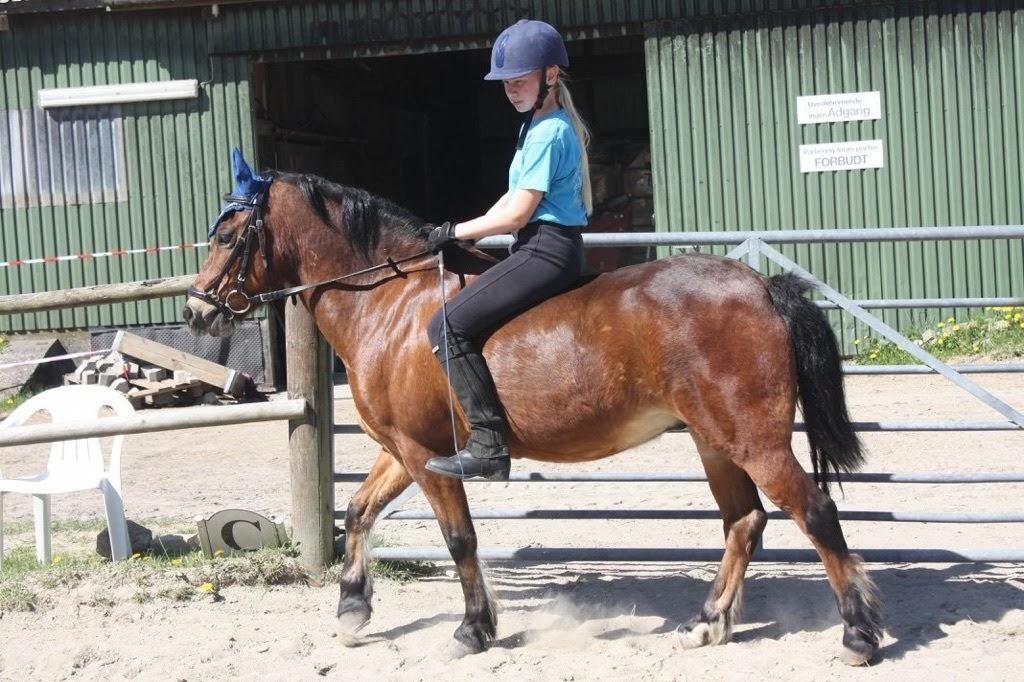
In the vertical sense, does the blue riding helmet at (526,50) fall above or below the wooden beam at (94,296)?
above

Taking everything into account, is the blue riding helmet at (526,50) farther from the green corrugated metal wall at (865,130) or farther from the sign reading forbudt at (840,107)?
the sign reading forbudt at (840,107)

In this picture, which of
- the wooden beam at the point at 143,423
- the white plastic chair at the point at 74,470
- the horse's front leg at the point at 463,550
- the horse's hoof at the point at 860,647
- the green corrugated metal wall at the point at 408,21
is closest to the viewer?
the horse's hoof at the point at 860,647

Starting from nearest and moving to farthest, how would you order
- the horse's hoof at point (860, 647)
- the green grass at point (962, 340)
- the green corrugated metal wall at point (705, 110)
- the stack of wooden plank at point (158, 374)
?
the horse's hoof at point (860, 647), the green grass at point (962, 340), the stack of wooden plank at point (158, 374), the green corrugated metal wall at point (705, 110)

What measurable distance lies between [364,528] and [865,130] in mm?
9456

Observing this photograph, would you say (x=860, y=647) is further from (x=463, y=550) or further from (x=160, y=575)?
(x=160, y=575)

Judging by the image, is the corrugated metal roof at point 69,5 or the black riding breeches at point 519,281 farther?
the corrugated metal roof at point 69,5

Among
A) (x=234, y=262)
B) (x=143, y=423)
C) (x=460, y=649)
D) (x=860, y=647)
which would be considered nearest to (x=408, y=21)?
(x=143, y=423)

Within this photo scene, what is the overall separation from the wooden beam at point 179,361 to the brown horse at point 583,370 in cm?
781

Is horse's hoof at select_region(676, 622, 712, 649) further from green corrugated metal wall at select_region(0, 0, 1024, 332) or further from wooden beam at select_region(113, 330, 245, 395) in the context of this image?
green corrugated metal wall at select_region(0, 0, 1024, 332)

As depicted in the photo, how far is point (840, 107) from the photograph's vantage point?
44.0ft

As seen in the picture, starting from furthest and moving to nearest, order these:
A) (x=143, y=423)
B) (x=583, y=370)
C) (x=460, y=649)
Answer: (x=143, y=423) < (x=460, y=649) < (x=583, y=370)

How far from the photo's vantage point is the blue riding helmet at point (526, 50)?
15.8 feet

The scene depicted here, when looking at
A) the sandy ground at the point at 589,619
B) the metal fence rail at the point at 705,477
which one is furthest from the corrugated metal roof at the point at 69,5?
the metal fence rail at the point at 705,477

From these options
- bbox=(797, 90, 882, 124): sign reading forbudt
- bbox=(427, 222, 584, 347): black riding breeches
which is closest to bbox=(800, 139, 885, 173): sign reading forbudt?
bbox=(797, 90, 882, 124): sign reading forbudt
